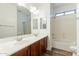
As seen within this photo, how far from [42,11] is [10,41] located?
2.09 feet

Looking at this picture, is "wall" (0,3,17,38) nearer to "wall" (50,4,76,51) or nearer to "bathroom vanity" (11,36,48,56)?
"bathroom vanity" (11,36,48,56)

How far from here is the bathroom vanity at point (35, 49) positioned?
1.33m

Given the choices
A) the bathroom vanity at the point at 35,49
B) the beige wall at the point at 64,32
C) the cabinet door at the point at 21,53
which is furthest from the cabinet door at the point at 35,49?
the beige wall at the point at 64,32

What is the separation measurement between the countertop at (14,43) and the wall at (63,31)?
0.63 ft

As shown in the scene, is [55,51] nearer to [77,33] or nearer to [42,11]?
[77,33]

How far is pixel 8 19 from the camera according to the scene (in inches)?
55.7

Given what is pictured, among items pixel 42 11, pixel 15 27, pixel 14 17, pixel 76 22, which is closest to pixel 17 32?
pixel 15 27

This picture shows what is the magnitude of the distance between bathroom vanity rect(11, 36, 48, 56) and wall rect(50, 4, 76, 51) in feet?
0.51

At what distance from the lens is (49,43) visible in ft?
5.04

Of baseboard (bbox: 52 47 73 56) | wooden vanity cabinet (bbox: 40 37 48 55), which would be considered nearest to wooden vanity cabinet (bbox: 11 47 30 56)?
wooden vanity cabinet (bbox: 40 37 48 55)

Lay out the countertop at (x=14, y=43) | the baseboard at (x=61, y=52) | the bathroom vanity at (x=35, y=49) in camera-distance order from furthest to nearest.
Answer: the baseboard at (x=61, y=52) < the bathroom vanity at (x=35, y=49) < the countertop at (x=14, y=43)

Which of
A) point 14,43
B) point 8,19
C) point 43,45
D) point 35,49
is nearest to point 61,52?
point 43,45

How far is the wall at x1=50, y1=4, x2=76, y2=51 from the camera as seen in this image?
4.83 ft

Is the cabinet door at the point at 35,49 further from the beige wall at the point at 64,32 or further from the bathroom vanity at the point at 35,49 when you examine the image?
the beige wall at the point at 64,32
